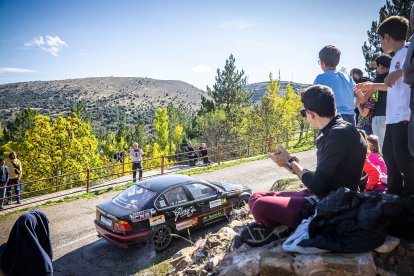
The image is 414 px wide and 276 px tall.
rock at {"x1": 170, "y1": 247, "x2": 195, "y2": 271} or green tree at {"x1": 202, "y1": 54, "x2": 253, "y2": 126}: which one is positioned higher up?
green tree at {"x1": 202, "y1": 54, "x2": 253, "y2": 126}

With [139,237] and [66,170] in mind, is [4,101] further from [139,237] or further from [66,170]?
[139,237]

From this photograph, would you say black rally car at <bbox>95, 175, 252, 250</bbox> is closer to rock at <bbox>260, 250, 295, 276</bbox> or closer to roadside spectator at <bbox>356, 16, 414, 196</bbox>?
rock at <bbox>260, 250, 295, 276</bbox>

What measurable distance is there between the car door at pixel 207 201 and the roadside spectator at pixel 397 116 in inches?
218

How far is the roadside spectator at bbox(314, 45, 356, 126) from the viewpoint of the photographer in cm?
415

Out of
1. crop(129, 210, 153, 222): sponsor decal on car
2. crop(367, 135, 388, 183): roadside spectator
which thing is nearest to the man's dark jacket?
crop(367, 135, 388, 183): roadside spectator

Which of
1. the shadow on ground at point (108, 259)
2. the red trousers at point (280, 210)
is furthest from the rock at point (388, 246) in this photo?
the shadow on ground at point (108, 259)

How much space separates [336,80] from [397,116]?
1510 millimetres

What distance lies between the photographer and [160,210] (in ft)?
23.9

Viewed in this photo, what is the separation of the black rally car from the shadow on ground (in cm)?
33

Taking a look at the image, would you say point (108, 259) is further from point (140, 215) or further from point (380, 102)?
point (380, 102)

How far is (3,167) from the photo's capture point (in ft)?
37.9

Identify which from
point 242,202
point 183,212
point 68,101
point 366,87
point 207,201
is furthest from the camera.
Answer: point 68,101

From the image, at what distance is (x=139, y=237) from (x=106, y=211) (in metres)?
1.09

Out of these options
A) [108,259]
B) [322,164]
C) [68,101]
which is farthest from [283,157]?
[68,101]
